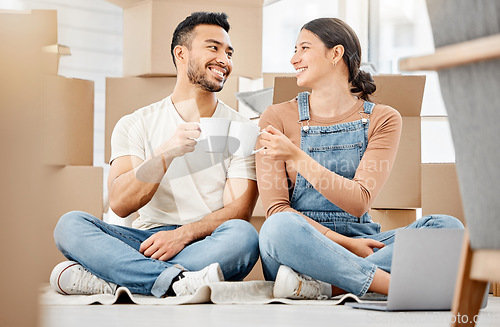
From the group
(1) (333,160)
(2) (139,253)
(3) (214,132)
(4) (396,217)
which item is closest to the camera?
(3) (214,132)

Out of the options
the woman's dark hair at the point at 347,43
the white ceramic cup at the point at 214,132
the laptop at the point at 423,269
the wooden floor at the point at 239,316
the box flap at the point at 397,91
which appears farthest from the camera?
the box flap at the point at 397,91

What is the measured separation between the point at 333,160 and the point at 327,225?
0.49 ft

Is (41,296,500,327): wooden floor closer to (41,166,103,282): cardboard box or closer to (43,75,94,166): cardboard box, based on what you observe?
(41,166,103,282): cardboard box

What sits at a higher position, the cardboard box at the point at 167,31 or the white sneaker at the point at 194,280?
the cardboard box at the point at 167,31

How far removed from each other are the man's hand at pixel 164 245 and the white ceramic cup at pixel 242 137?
0.92 ft

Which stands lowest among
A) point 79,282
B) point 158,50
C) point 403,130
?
point 79,282

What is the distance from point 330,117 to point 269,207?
0.87 feet

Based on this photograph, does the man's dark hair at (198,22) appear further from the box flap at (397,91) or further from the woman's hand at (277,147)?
the woman's hand at (277,147)

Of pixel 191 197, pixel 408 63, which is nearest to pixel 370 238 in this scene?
pixel 191 197

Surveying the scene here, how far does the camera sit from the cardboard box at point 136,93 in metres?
2.06

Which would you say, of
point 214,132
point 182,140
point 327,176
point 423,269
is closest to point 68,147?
point 182,140

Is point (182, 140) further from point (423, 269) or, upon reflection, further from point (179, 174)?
point (423, 269)

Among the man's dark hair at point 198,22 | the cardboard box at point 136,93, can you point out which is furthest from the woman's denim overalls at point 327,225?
the cardboard box at point 136,93

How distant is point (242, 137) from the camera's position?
137 centimetres
